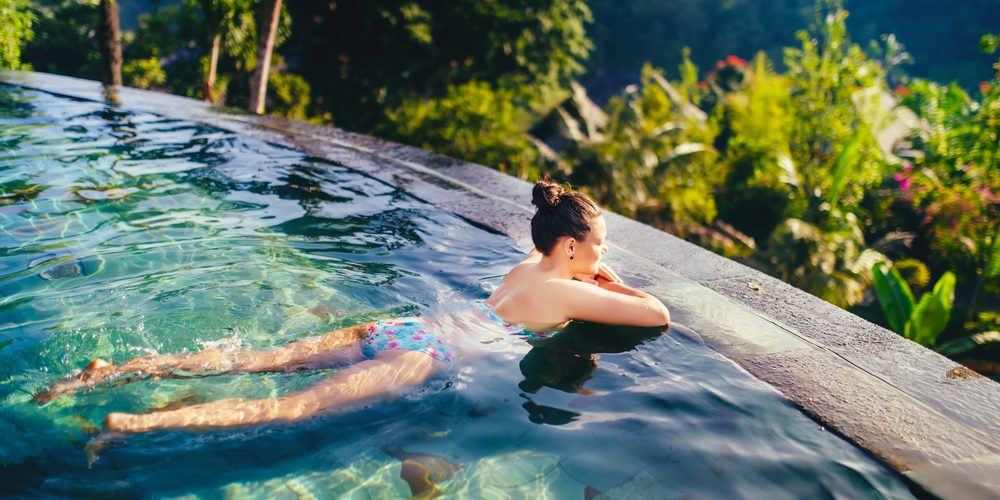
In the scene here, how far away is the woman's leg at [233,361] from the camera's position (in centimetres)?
304

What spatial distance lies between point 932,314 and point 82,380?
5.95m

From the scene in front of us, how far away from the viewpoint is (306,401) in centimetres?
306

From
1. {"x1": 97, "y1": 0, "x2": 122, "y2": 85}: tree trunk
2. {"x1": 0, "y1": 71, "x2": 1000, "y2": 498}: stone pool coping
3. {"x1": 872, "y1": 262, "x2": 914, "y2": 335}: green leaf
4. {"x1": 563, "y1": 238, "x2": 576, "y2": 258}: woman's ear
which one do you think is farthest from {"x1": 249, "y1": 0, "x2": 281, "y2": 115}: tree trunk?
{"x1": 872, "y1": 262, "x2": 914, "y2": 335}: green leaf

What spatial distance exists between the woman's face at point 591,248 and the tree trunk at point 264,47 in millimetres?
9026

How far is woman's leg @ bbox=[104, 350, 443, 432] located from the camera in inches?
107

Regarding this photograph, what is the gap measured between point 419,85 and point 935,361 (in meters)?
18.3

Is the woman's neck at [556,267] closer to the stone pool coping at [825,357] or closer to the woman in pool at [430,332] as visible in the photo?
the woman in pool at [430,332]

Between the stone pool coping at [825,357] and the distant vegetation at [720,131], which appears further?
the distant vegetation at [720,131]

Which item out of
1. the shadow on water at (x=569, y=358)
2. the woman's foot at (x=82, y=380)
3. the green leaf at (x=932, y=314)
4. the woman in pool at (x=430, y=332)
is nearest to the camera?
the woman's foot at (x=82, y=380)

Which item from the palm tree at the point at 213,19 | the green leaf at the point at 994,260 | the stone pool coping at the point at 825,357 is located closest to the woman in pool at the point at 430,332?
the stone pool coping at the point at 825,357

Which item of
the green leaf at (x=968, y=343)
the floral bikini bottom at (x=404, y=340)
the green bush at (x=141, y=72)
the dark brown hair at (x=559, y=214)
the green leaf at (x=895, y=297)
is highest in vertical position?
the dark brown hair at (x=559, y=214)

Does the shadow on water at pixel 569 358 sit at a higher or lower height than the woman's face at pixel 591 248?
lower

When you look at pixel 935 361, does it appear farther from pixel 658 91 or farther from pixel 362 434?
pixel 658 91

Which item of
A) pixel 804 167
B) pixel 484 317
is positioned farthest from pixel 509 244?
pixel 804 167
